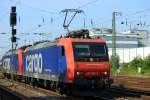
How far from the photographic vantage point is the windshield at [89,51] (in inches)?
802

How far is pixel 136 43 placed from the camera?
145m

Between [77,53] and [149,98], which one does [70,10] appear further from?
[149,98]

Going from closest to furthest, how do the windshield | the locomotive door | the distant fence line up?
the windshield, the locomotive door, the distant fence

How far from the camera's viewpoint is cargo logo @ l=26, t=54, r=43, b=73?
27128 millimetres

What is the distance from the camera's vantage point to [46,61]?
25.1 metres

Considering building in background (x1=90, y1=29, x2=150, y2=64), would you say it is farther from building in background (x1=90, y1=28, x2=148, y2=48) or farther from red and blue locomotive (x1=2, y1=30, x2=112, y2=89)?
red and blue locomotive (x1=2, y1=30, x2=112, y2=89)

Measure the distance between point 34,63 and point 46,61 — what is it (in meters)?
4.04

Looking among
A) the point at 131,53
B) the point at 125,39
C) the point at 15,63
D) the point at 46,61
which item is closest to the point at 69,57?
the point at 46,61

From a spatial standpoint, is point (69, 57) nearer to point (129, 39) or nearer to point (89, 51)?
point (89, 51)

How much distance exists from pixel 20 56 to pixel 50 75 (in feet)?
44.7

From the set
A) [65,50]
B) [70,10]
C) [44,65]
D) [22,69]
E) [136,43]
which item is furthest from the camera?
[136,43]

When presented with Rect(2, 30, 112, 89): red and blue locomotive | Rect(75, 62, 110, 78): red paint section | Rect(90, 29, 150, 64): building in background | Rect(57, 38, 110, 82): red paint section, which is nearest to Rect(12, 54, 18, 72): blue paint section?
Rect(2, 30, 112, 89): red and blue locomotive

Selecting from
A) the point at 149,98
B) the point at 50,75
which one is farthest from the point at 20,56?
the point at 149,98

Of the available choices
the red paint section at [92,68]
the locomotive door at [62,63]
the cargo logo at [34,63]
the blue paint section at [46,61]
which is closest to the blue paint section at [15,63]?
the blue paint section at [46,61]
